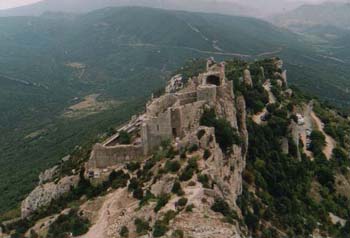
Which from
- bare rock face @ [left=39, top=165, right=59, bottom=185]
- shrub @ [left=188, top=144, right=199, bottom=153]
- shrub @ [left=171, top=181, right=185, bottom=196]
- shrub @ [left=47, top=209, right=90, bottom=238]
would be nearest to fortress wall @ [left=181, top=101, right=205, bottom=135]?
shrub @ [left=188, top=144, right=199, bottom=153]

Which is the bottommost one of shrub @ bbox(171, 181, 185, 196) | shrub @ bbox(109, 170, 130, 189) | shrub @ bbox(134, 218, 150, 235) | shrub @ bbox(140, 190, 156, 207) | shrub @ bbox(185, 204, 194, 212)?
shrub @ bbox(109, 170, 130, 189)

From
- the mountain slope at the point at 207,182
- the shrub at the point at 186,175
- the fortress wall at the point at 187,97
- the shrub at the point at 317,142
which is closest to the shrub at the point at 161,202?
the mountain slope at the point at 207,182

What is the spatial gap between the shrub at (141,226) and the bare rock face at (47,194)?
11.5 meters

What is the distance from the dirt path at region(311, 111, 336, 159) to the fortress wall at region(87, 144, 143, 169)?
27.0 metres

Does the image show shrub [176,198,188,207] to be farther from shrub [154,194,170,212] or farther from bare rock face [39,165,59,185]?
bare rock face [39,165,59,185]

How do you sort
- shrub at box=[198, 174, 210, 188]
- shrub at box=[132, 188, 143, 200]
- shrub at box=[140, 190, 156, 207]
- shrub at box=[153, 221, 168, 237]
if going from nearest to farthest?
shrub at box=[153, 221, 168, 237]
shrub at box=[198, 174, 210, 188]
shrub at box=[140, 190, 156, 207]
shrub at box=[132, 188, 143, 200]

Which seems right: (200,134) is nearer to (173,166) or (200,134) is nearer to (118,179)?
(173,166)

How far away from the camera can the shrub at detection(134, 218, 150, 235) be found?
28452 millimetres

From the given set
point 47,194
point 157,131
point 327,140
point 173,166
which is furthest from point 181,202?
point 327,140

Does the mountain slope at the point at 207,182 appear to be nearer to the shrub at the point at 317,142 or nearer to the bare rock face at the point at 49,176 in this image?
the shrub at the point at 317,142

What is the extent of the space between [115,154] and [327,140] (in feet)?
104

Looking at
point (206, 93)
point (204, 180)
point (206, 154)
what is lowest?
point (204, 180)

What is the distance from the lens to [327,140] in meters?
61.8

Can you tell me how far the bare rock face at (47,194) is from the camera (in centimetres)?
4028
